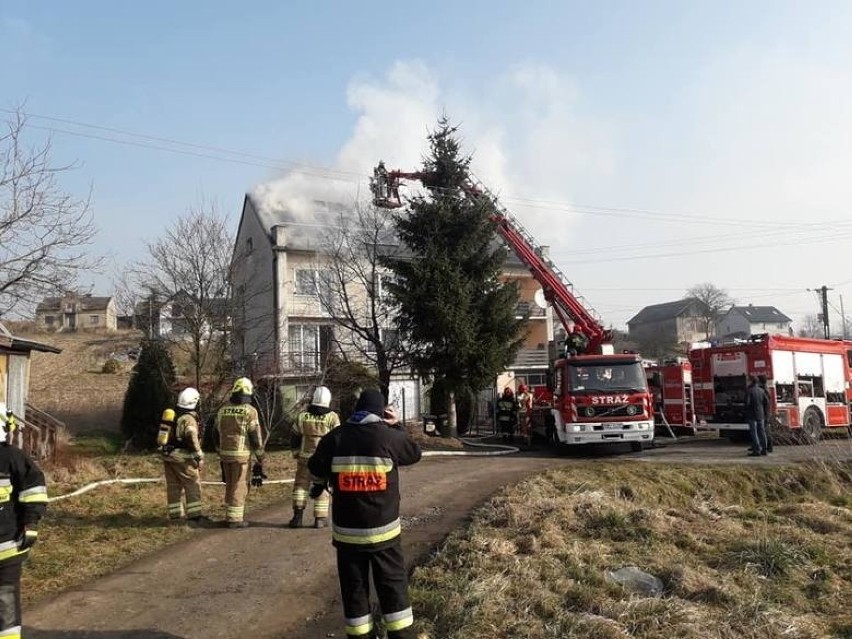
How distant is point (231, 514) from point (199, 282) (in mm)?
11620

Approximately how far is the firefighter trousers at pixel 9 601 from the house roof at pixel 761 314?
92191 mm

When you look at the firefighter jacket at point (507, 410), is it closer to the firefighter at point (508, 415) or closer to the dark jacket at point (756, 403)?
the firefighter at point (508, 415)

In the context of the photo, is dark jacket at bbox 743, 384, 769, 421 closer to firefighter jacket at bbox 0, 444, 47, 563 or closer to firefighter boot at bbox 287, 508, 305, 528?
firefighter boot at bbox 287, 508, 305, 528

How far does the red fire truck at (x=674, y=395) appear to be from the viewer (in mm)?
19656

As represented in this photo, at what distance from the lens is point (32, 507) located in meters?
4.50

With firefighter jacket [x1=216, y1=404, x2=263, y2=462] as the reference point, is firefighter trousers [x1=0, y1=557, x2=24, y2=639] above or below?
below

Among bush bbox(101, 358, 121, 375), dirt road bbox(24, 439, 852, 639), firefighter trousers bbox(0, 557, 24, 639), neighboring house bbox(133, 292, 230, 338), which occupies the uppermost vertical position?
neighboring house bbox(133, 292, 230, 338)

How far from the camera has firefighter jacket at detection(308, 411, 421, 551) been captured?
4.48 metres

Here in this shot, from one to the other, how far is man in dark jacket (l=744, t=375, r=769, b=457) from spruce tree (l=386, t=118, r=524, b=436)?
7.18m

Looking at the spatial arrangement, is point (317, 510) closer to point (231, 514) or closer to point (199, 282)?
point (231, 514)

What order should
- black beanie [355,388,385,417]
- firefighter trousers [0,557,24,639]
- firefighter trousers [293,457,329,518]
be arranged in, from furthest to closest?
firefighter trousers [293,457,329,518]
black beanie [355,388,385,417]
firefighter trousers [0,557,24,639]

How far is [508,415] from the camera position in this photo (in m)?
22.0

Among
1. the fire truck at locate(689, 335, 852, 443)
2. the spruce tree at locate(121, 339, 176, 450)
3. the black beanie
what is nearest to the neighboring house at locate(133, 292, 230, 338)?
the spruce tree at locate(121, 339, 176, 450)

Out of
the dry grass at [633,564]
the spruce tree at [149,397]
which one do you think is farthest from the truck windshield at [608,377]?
the spruce tree at [149,397]
